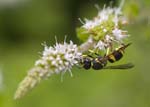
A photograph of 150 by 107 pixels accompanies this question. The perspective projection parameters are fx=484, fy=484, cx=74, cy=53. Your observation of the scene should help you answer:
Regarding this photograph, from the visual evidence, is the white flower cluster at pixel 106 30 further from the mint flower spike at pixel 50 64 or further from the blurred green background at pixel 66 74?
the blurred green background at pixel 66 74

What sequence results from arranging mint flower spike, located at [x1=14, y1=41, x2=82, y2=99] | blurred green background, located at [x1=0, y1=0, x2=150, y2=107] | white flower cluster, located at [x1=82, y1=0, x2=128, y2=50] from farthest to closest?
blurred green background, located at [x1=0, y1=0, x2=150, y2=107] < white flower cluster, located at [x1=82, y1=0, x2=128, y2=50] < mint flower spike, located at [x1=14, y1=41, x2=82, y2=99]

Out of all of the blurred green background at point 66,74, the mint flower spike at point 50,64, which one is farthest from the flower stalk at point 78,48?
the blurred green background at point 66,74

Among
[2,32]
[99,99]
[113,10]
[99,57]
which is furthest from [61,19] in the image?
[99,57]

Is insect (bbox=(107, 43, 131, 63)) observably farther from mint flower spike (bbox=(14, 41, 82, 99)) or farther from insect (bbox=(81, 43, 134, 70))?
mint flower spike (bbox=(14, 41, 82, 99))

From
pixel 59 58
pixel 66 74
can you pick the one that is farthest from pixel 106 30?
pixel 66 74

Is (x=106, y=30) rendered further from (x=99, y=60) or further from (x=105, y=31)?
(x=99, y=60)

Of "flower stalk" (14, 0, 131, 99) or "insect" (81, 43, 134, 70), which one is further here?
"insect" (81, 43, 134, 70)

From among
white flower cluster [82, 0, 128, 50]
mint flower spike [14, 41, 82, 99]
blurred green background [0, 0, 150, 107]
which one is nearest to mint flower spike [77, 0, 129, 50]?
white flower cluster [82, 0, 128, 50]
